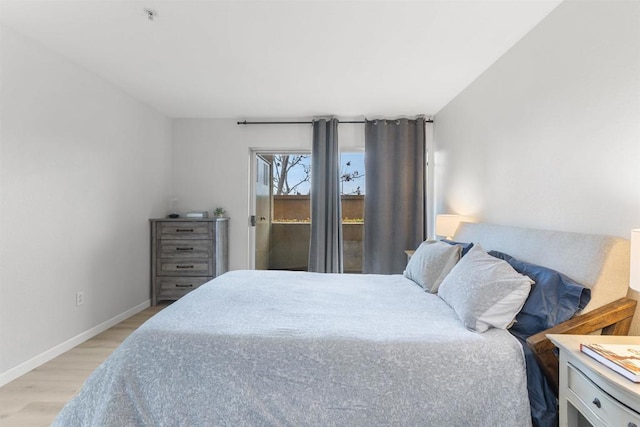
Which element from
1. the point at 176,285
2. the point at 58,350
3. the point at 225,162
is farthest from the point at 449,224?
the point at 58,350

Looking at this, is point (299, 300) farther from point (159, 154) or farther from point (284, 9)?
point (159, 154)

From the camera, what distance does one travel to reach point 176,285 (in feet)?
11.8

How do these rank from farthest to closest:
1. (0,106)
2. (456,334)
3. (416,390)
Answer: (0,106)
(456,334)
(416,390)

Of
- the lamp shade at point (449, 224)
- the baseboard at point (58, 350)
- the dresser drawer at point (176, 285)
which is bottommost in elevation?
the baseboard at point (58, 350)

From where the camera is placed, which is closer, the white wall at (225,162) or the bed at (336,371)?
the bed at (336,371)

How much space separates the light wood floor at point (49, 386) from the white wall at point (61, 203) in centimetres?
11

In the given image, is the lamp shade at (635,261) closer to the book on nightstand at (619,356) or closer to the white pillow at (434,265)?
the book on nightstand at (619,356)

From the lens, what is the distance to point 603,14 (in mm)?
1493

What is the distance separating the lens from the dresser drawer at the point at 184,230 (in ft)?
11.8

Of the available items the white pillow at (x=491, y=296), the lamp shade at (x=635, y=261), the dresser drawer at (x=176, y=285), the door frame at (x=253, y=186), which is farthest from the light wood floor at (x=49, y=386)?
the lamp shade at (x=635, y=261)

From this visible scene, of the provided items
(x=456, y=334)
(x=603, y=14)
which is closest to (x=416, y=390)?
(x=456, y=334)

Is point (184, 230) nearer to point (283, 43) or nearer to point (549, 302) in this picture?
point (283, 43)

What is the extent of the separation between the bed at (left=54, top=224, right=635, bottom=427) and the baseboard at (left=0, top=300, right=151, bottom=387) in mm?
1272

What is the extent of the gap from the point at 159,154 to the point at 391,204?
2983 mm
